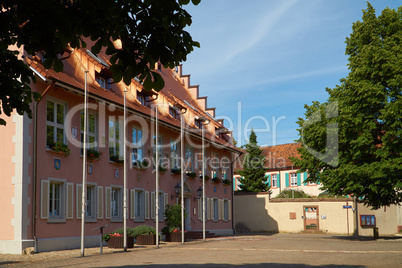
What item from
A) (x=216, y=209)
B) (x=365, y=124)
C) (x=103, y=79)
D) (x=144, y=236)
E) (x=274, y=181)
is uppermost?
(x=103, y=79)

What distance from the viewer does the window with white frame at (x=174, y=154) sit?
31625 mm

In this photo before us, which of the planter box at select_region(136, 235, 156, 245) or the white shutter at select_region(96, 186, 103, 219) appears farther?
the planter box at select_region(136, 235, 156, 245)

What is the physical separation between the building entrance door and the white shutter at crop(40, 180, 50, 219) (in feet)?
96.3

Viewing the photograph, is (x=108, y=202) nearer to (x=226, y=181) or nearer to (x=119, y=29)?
(x=226, y=181)

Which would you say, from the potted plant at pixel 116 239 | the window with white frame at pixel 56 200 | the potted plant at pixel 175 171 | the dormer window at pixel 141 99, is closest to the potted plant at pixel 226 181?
the potted plant at pixel 175 171

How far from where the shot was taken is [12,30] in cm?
762

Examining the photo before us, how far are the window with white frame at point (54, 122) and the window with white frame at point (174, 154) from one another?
10895mm

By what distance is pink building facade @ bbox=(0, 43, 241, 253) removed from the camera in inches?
750

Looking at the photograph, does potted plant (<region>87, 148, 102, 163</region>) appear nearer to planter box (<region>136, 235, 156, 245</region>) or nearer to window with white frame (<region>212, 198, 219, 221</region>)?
planter box (<region>136, 235, 156, 245</region>)

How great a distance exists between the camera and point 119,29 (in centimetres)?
661

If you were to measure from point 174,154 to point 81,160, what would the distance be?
10.2 metres

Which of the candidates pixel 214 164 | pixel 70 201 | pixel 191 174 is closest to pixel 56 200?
pixel 70 201

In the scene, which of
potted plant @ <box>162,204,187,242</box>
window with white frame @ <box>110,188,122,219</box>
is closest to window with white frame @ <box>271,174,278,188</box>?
potted plant @ <box>162,204,187,242</box>

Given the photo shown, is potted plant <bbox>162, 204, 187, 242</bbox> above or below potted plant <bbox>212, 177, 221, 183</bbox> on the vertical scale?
below
